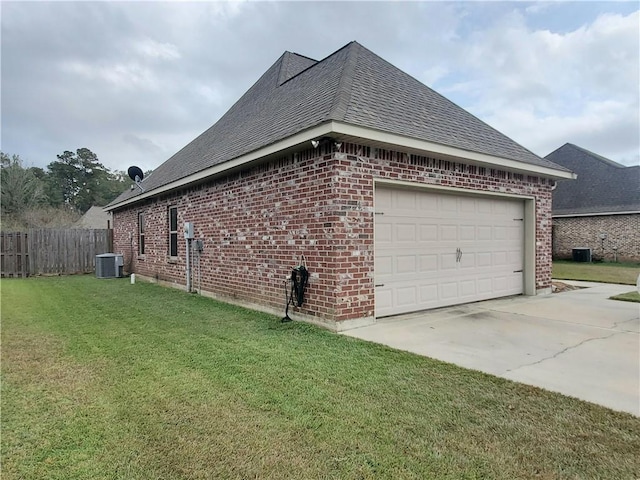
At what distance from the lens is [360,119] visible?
5320 millimetres

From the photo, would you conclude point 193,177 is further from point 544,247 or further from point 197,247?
point 544,247

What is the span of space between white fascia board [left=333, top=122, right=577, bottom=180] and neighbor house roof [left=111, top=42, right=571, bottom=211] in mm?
14

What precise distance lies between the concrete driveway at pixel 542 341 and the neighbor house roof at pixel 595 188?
1494 cm

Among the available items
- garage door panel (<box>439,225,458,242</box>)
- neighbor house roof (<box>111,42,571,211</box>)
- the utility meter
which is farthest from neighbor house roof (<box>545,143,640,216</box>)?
the utility meter

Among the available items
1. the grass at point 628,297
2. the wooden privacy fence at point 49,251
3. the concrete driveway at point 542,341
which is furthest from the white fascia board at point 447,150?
the wooden privacy fence at point 49,251

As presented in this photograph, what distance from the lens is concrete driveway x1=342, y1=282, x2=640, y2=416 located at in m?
3.37

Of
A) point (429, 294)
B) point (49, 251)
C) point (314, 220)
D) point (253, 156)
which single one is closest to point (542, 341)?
point (429, 294)

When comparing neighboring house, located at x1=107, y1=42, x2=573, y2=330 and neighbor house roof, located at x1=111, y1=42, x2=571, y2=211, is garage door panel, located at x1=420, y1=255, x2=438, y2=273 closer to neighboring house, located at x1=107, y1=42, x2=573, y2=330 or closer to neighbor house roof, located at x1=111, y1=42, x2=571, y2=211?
neighboring house, located at x1=107, y1=42, x2=573, y2=330

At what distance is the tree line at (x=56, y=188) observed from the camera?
2812 centimetres

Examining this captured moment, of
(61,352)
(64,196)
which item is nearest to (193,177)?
(61,352)

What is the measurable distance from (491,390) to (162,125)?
2564 cm

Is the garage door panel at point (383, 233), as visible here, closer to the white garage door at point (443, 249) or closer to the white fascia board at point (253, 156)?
the white garage door at point (443, 249)

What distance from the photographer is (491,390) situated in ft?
10.5

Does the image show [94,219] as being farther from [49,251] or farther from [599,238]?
[599,238]
